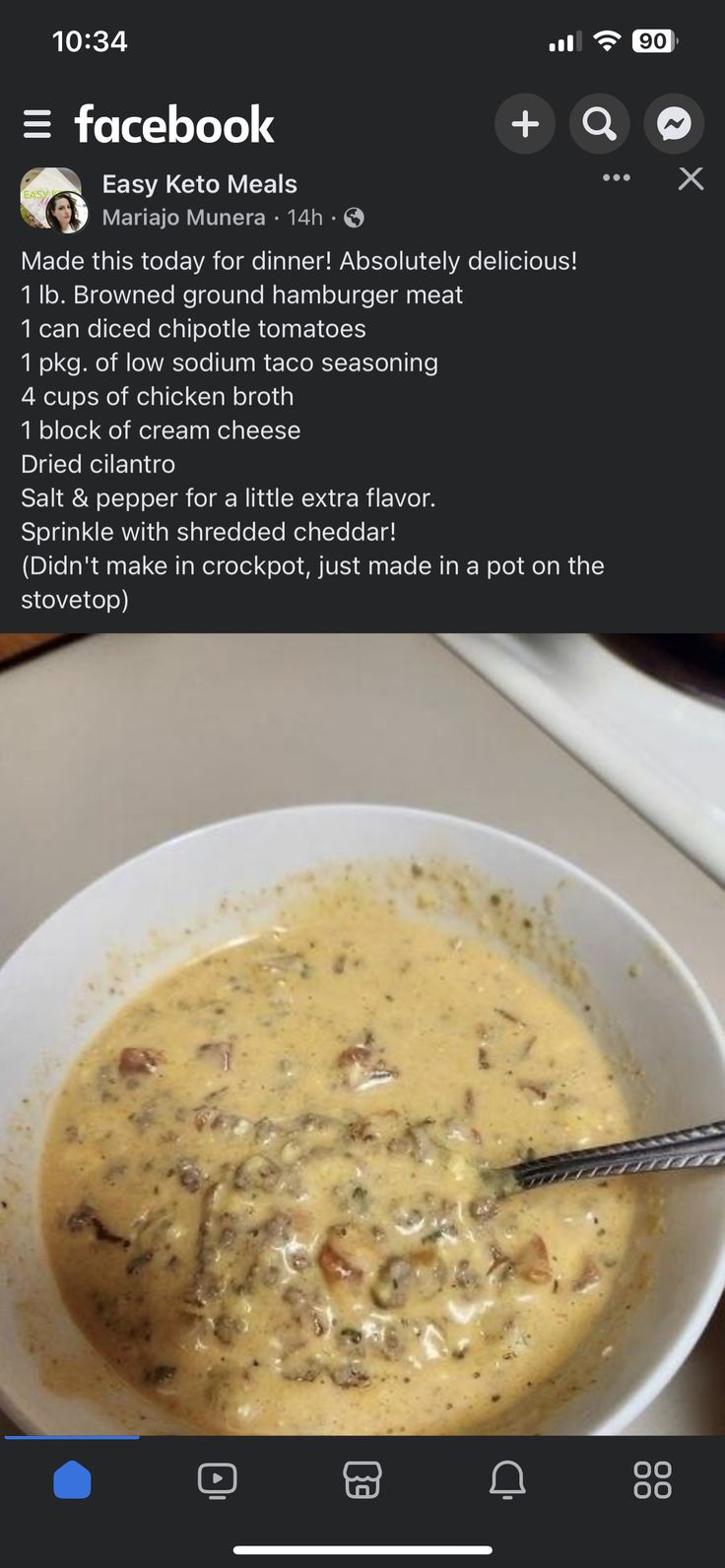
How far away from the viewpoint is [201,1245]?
99cm

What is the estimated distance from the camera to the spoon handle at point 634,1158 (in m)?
0.90

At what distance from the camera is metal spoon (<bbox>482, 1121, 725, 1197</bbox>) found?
2.96 feet
